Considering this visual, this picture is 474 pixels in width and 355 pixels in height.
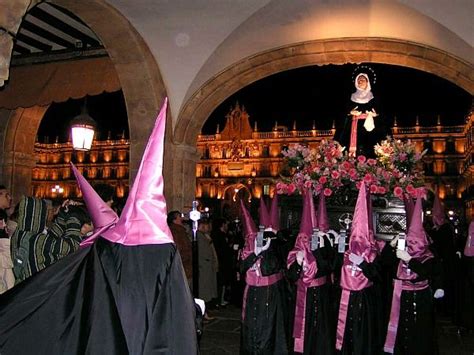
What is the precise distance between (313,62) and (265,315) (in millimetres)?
5376

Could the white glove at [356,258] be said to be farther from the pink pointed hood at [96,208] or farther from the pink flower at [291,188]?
the pink pointed hood at [96,208]

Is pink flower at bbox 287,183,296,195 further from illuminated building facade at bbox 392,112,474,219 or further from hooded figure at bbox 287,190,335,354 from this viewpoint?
illuminated building facade at bbox 392,112,474,219

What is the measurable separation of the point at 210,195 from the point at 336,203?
4793 centimetres

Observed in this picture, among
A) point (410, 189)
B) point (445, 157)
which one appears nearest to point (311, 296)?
point (410, 189)

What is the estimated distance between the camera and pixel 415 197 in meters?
6.49

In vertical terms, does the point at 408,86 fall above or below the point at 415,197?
above

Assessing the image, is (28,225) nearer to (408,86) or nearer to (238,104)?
(408,86)

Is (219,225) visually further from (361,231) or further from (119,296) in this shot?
(119,296)

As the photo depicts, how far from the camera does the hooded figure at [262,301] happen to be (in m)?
5.86

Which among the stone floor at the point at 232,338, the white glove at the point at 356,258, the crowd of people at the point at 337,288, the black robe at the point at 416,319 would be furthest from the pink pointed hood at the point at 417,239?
the stone floor at the point at 232,338

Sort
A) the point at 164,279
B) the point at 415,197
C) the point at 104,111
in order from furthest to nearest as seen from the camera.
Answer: the point at 104,111, the point at 415,197, the point at 164,279

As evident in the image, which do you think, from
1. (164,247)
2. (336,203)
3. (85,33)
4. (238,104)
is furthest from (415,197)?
(238,104)

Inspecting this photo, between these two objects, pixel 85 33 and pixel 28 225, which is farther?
pixel 85 33

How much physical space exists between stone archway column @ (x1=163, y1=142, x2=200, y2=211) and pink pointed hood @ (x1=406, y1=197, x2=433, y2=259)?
4.61 m
